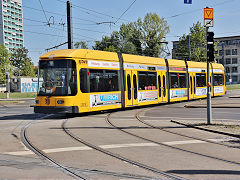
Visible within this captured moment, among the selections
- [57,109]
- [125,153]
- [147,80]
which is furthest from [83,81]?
[125,153]

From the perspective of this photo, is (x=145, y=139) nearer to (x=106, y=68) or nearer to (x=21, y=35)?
(x=106, y=68)

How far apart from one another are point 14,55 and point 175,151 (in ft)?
393

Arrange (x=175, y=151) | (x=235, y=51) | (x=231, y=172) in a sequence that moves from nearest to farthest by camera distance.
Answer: (x=231, y=172), (x=175, y=151), (x=235, y=51)

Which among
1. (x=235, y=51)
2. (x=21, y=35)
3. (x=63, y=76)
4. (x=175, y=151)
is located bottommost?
(x=175, y=151)

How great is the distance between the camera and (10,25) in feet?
417

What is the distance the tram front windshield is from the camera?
14.4 meters

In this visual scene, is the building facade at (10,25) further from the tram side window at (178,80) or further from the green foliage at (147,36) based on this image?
the tram side window at (178,80)

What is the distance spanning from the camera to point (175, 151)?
735 centimetres

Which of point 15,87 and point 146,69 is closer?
point 146,69

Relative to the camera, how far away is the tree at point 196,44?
5819 centimetres

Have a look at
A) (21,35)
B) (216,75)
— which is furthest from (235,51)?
(21,35)

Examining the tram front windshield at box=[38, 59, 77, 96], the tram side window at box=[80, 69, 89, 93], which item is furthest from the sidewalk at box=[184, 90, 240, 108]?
the tram front windshield at box=[38, 59, 77, 96]

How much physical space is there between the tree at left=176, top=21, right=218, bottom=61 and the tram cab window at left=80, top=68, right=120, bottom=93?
42.7 metres

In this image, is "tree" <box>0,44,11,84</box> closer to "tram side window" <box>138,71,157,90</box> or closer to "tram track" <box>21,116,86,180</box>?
"tram side window" <box>138,71,157,90</box>
